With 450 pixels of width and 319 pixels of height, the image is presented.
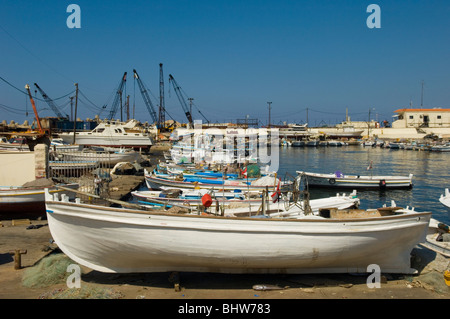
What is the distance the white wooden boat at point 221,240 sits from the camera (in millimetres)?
7922

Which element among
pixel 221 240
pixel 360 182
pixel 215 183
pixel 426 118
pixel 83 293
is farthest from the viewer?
pixel 426 118

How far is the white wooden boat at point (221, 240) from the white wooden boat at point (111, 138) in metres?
51.0

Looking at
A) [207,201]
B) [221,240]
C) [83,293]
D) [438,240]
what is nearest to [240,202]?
[207,201]

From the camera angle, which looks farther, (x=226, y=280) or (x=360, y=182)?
(x=360, y=182)

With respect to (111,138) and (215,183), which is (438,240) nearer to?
(215,183)

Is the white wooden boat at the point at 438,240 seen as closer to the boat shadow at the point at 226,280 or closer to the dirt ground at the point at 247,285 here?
the dirt ground at the point at 247,285

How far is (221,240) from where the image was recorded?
26.1 ft

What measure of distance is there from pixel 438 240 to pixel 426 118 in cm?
11389

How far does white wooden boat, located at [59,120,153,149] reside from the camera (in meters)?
57.9

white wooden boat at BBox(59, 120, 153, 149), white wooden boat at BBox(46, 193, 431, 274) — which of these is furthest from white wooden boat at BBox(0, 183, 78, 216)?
white wooden boat at BBox(59, 120, 153, 149)

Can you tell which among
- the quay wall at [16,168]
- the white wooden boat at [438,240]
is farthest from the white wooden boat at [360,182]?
the quay wall at [16,168]

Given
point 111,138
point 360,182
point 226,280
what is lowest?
point 360,182

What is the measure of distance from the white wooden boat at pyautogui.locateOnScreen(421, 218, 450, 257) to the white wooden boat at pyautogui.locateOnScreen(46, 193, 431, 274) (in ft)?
8.41
